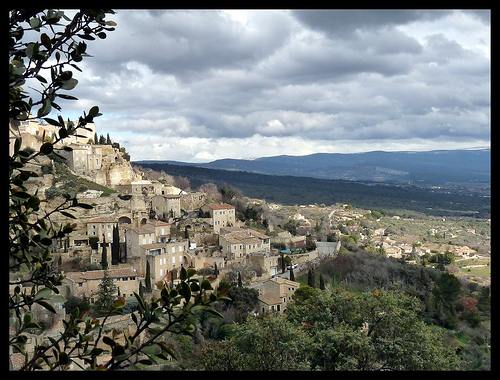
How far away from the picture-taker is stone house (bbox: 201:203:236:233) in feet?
93.4

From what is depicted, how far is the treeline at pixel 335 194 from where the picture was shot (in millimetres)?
68312

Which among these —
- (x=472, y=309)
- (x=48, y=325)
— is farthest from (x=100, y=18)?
(x=472, y=309)

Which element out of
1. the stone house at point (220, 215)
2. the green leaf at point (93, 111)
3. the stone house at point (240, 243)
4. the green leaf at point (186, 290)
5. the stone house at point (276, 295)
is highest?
the green leaf at point (93, 111)

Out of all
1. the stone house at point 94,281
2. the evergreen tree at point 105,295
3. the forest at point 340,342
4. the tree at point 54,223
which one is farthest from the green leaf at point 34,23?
the stone house at point 94,281

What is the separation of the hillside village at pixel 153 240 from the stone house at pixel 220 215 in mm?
66

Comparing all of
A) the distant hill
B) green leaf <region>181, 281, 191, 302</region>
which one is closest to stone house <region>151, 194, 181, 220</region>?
green leaf <region>181, 281, 191, 302</region>

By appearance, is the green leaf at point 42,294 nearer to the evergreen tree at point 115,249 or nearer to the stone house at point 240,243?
the evergreen tree at point 115,249

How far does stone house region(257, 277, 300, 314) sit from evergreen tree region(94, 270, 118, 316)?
6085 mm

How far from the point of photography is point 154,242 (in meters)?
23.5

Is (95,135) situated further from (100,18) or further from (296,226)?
(100,18)

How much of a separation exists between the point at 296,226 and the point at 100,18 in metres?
35.1

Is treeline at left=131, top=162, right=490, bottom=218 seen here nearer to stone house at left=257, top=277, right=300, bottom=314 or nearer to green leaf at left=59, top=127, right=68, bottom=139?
stone house at left=257, top=277, right=300, bottom=314

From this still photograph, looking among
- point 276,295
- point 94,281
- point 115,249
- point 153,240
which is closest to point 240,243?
point 153,240
